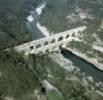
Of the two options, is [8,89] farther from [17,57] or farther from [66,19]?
[66,19]

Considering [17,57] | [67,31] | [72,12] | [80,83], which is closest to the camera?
[80,83]

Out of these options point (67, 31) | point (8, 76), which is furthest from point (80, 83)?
point (67, 31)

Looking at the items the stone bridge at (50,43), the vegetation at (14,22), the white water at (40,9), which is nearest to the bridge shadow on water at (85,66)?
the stone bridge at (50,43)

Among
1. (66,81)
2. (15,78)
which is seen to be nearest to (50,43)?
(66,81)

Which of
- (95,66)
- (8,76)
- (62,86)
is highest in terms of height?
(8,76)

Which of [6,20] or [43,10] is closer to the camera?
[6,20]

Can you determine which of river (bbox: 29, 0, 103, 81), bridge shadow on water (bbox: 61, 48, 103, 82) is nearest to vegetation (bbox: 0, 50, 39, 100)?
bridge shadow on water (bbox: 61, 48, 103, 82)

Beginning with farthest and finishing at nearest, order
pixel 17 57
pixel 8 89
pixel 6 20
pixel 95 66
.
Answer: pixel 6 20
pixel 95 66
pixel 17 57
pixel 8 89

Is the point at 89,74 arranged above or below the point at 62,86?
below
